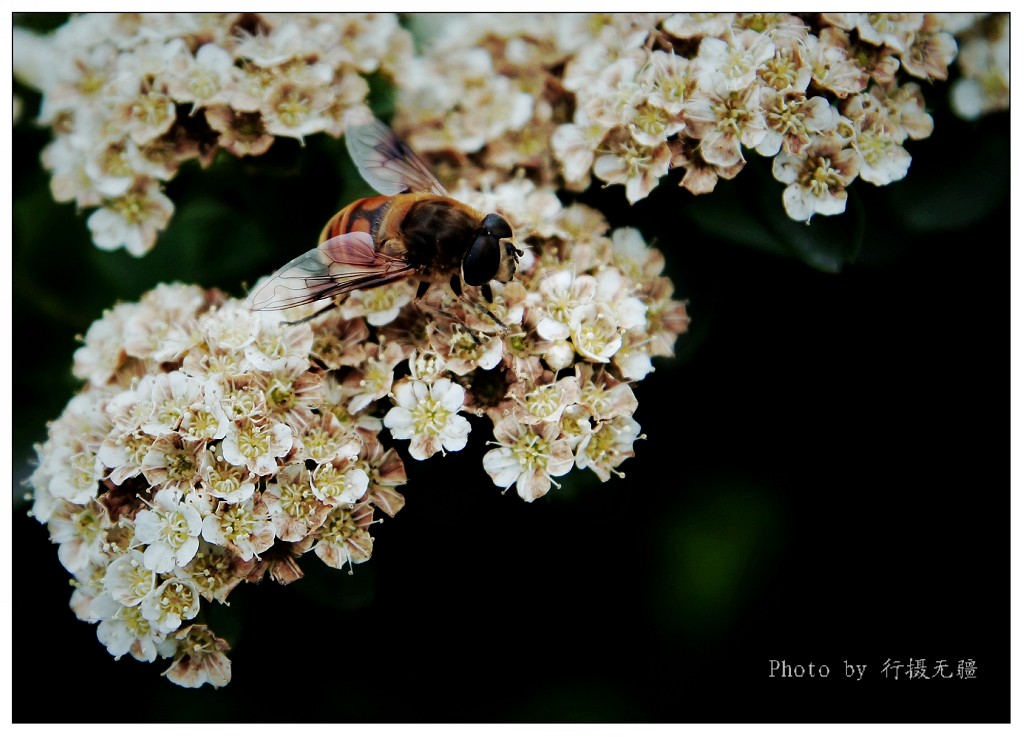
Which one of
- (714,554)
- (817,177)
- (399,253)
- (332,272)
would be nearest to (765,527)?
(714,554)

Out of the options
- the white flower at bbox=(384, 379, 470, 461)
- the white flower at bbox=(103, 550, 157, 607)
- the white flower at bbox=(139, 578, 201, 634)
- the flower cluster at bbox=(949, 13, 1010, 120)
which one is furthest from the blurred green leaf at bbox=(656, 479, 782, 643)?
the white flower at bbox=(103, 550, 157, 607)

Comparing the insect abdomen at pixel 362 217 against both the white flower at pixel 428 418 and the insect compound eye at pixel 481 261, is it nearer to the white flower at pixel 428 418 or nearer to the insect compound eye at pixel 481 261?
the insect compound eye at pixel 481 261

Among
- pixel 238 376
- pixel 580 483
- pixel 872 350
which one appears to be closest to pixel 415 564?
pixel 580 483

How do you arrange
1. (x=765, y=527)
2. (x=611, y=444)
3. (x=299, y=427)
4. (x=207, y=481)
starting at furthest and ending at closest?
(x=765, y=527) → (x=611, y=444) → (x=299, y=427) → (x=207, y=481)

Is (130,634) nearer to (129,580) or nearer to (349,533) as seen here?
(129,580)

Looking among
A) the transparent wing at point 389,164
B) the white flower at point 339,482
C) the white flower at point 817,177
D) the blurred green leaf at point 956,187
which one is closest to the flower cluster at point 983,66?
the blurred green leaf at point 956,187

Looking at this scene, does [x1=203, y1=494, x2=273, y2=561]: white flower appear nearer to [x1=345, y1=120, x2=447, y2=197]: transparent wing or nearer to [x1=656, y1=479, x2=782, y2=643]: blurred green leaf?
[x1=345, y1=120, x2=447, y2=197]: transparent wing
